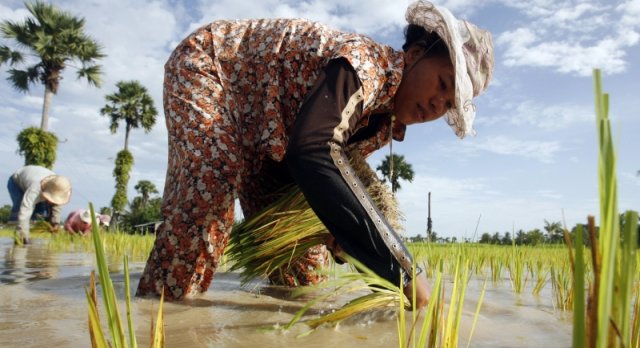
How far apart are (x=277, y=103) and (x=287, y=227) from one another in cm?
48

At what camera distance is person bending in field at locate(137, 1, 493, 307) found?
150 centimetres

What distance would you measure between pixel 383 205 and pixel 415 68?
A: 1.78ft

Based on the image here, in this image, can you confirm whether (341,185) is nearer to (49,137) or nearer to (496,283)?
(496,283)

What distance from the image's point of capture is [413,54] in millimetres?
1758

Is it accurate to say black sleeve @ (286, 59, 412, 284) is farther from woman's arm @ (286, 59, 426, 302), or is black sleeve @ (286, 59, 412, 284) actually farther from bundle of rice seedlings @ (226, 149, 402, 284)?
bundle of rice seedlings @ (226, 149, 402, 284)

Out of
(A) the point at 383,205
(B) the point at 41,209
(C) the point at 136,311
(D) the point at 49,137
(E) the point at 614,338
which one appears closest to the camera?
(E) the point at 614,338

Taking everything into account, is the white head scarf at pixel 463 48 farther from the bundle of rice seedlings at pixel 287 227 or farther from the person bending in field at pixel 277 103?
the bundle of rice seedlings at pixel 287 227

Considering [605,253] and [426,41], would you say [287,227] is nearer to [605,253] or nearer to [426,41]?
[426,41]

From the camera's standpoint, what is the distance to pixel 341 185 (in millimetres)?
1400

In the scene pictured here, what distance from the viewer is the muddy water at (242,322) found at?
3.78ft

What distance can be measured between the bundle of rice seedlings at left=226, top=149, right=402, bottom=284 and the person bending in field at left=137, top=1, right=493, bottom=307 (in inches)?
4.2

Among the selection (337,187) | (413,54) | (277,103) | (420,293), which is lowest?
(420,293)

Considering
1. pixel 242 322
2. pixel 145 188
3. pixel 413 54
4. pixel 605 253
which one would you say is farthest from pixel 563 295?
pixel 145 188

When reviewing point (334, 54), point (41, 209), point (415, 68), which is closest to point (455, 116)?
point (415, 68)
